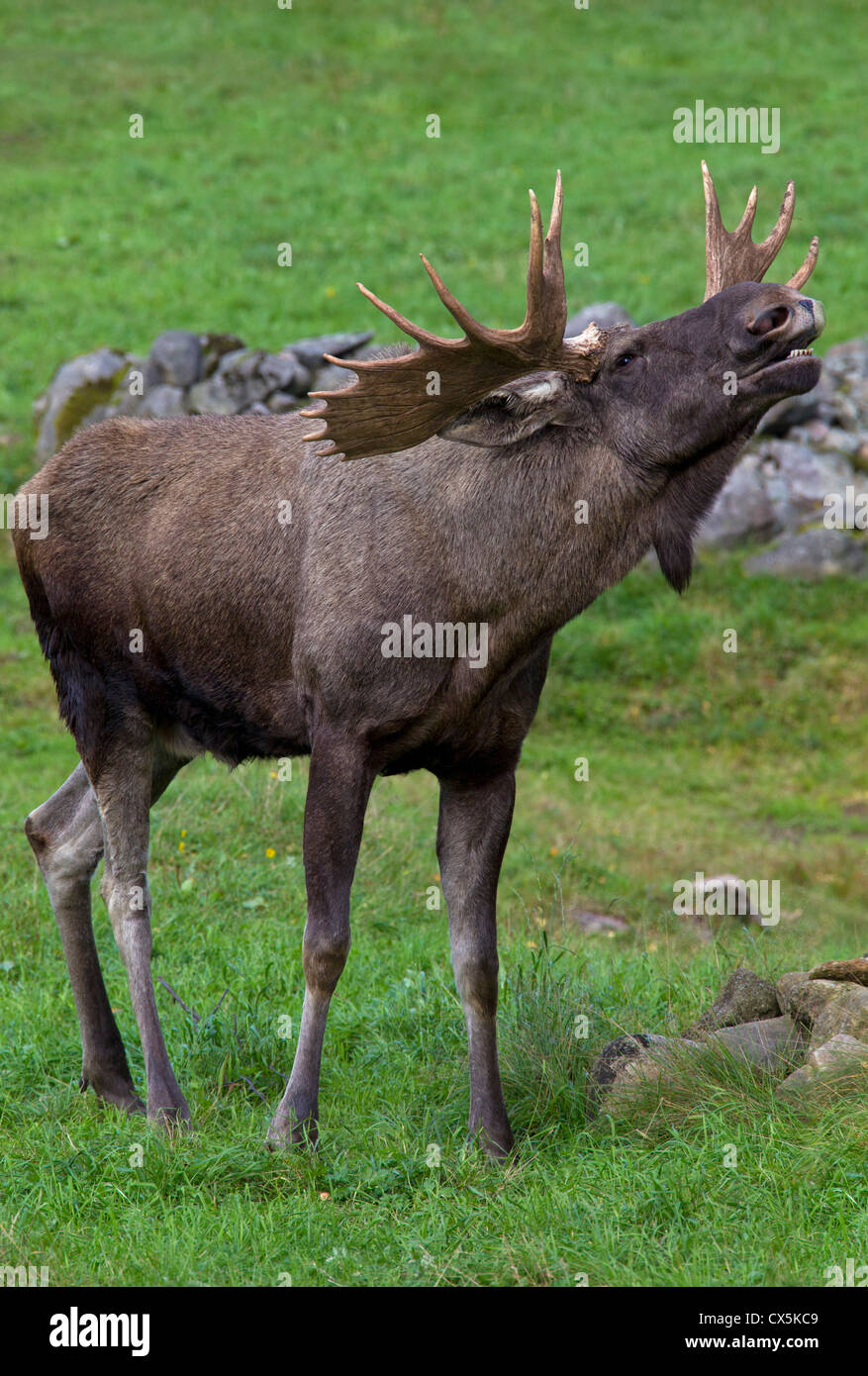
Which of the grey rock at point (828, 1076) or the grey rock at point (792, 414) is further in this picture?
the grey rock at point (792, 414)

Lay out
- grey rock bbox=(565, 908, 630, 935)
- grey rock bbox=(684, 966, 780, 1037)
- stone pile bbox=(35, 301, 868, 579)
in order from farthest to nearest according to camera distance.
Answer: stone pile bbox=(35, 301, 868, 579)
grey rock bbox=(565, 908, 630, 935)
grey rock bbox=(684, 966, 780, 1037)

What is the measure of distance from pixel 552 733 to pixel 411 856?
12.8 feet

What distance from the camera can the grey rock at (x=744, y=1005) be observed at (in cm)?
588

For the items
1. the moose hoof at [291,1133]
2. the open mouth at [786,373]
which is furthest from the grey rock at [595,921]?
the open mouth at [786,373]

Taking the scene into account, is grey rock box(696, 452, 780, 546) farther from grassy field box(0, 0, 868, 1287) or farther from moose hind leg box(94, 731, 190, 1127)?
moose hind leg box(94, 731, 190, 1127)

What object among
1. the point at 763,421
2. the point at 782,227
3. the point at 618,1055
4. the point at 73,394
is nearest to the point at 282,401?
the point at 73,394

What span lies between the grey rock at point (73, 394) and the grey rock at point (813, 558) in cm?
679

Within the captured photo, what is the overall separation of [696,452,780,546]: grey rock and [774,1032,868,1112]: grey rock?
980 centimetres

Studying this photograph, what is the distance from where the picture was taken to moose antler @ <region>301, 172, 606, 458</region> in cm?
→ 514

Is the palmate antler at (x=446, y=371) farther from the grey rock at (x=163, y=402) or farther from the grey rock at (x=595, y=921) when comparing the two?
the grey rock at (x=163, y=402)

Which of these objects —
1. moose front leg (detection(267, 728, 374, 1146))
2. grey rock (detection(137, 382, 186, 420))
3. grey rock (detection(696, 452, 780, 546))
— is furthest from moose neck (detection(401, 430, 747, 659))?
grey rock (detection(137, 382, 186, 420))

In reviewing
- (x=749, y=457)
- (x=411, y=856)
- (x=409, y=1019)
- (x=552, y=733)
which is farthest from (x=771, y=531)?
(x=409, y=1019)

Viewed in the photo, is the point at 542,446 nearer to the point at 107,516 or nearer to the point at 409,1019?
the point at 107,516

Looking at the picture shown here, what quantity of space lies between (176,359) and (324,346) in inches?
60.3
